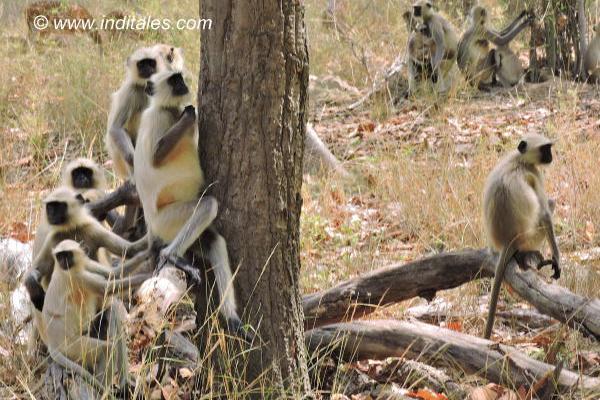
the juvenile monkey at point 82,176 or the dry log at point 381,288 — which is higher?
the juvenile monkey at point 82,176

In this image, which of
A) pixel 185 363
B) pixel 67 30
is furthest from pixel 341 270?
pixel 67 30

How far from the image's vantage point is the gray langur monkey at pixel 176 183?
11.5ft

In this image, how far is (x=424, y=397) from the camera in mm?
3967

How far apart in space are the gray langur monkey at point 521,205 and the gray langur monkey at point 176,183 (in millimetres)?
1844

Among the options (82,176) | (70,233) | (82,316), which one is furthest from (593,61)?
(82,316)

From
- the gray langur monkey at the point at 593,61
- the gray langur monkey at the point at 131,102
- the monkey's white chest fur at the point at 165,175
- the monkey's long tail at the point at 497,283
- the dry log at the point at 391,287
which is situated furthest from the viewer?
the gray langur monkey at the point at 593,61

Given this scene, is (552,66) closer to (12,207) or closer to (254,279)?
(12,207)

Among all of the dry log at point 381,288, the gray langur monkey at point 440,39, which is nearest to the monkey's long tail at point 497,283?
the dry log at point 381,288

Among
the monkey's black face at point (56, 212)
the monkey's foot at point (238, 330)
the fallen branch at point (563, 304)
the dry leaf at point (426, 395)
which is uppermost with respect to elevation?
the monkey's black face at point (56, 212)

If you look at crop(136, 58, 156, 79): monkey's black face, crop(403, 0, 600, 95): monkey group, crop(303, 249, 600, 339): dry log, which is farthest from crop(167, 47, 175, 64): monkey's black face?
crop(403, 0, 600, 95): monkey group

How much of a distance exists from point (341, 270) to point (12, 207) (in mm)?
2569

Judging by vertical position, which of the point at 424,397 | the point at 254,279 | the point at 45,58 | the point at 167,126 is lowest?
the point at 424,397

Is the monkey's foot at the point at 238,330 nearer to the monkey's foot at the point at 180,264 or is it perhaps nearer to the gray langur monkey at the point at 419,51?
the monkey's foot at the point at 180,264

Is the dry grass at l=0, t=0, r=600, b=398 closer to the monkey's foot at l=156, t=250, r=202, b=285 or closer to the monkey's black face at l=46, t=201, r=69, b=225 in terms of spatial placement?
the monkey's foot at l=156, t=250, r=202, b=285
